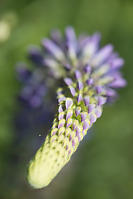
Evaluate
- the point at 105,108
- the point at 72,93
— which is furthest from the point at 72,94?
the point at 105,108

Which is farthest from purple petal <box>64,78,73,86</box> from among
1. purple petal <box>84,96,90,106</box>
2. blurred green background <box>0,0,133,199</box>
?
blurred green background <box>0,0,133,199</box>

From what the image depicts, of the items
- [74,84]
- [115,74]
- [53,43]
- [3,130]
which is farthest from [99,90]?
[3,130]

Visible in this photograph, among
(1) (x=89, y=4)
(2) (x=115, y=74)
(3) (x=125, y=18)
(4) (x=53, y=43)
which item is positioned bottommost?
(2) (x=115, y=74)

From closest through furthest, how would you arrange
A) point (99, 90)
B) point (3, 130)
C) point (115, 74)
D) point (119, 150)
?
point (99, 90), point (115, 74), point (3, 130), point (119, 150)

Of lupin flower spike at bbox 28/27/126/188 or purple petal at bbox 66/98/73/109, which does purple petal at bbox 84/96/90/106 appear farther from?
purple petal at bbox 66/98/73/109

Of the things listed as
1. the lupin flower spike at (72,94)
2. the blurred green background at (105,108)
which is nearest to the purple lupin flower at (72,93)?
the lupin flower spike at (72,94)

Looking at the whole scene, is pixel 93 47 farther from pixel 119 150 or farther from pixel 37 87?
pixel 119 150
